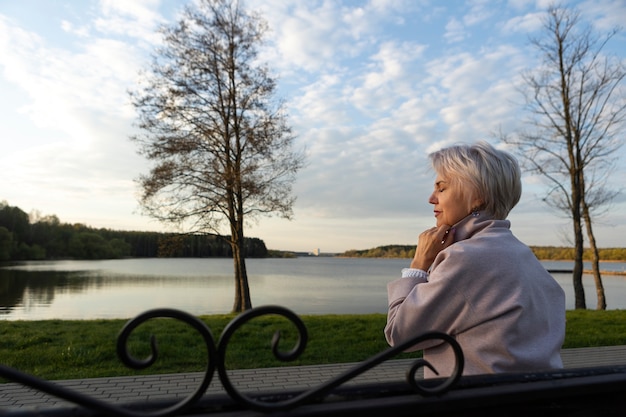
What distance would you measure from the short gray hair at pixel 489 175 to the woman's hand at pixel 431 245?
177mm

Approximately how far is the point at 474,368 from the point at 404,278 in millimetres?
380

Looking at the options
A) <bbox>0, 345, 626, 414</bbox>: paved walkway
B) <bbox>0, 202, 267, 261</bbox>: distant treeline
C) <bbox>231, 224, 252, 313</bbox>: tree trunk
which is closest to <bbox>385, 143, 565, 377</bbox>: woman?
<bbox>0, 345, 626, 414</bbox>: paved walkway

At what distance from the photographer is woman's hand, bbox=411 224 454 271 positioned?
178cm

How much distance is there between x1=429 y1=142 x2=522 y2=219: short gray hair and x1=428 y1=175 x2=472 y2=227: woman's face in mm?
35

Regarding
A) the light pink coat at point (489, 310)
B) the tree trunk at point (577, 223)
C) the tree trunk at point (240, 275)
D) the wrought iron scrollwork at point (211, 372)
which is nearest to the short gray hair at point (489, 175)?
the light pink coat at point (489, 310)

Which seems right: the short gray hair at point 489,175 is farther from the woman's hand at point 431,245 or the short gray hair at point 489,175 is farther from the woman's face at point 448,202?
the woman's hand at point 431,245

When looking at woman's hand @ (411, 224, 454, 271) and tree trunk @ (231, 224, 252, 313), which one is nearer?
woman's hand @ (411, 224, 454, 271)

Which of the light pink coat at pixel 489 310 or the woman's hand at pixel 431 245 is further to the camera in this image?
the woman's hand at pixel 431 245

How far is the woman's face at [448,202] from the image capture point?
184 centimetres

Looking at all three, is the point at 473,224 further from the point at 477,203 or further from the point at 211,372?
the point at 211,372

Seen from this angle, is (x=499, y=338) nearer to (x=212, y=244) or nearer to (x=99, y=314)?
(x=212, y=244)

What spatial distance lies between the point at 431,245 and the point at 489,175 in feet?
1.11

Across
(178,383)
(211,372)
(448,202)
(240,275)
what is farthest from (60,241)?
(211,372)

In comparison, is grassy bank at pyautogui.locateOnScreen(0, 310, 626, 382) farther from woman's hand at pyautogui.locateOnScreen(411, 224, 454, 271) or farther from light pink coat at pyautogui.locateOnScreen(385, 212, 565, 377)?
light pink coat at pyautogui.locateOnScreen(385, 212, 565, 377)
